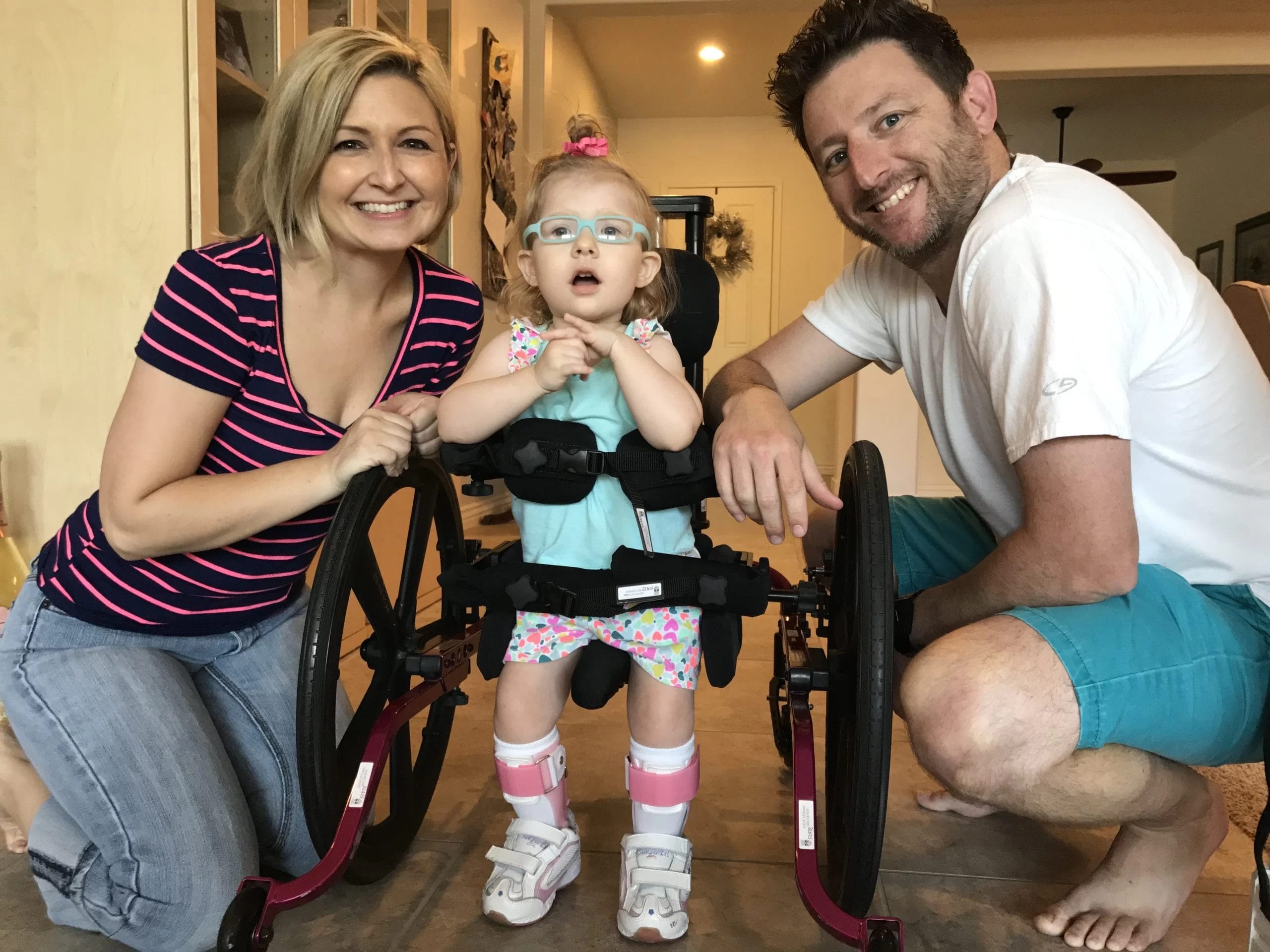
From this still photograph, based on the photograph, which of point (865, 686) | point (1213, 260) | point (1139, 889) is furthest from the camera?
point (1213, 260)

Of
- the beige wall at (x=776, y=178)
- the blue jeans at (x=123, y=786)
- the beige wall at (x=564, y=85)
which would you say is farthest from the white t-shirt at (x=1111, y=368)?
the beige wall at (x=776, y=178)

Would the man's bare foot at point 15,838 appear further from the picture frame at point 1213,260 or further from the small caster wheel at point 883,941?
the picture frame at point 1213,260

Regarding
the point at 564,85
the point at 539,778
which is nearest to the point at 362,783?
the point at 539,778

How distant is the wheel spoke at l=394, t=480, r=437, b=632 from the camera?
53.7 inches

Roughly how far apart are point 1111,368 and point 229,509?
1.06 m

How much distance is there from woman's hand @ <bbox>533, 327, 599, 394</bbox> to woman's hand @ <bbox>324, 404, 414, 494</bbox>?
0.70 ft

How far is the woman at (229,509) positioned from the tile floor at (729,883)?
14 centimetres

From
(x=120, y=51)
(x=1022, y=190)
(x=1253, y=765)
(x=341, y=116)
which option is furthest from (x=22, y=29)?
(x=1253, y=765)

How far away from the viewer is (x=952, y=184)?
1.31 m

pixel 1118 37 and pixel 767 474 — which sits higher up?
pixel 1118 37

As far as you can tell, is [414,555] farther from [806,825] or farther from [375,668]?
[806,825]

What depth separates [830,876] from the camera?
3.97 feet

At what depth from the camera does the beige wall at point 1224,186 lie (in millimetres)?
6746

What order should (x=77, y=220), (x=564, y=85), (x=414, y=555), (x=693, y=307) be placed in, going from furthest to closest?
(x=564, y=85), (x=77, y=220), (x=693, y=307), (x=414, y=555)
